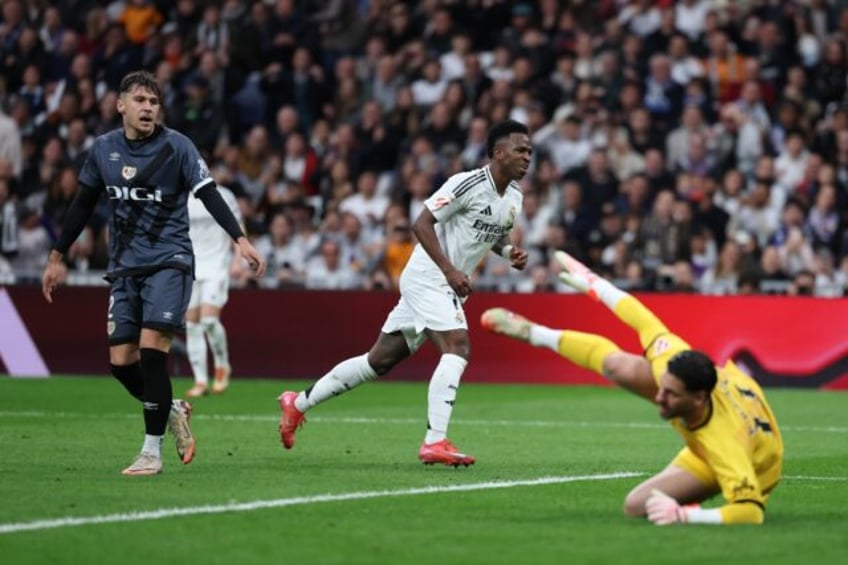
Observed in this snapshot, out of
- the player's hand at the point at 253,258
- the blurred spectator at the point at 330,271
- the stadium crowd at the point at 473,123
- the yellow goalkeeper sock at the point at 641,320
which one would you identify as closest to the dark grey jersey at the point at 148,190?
the player's hand at the point at 253,258

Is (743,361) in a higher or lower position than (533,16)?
lower

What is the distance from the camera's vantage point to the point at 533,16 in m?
27.0

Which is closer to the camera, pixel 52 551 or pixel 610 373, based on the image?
pixel 52 551

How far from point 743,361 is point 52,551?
1512 centimetres

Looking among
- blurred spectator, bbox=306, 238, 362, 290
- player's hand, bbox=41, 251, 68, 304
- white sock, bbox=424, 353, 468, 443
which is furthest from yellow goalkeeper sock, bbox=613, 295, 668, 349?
blurred spectator, bbox=306, 238, 362, 290

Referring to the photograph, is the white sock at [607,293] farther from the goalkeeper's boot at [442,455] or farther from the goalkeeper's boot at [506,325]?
the goalkeeper's boot at [442,455]

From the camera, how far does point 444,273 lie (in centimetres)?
1199

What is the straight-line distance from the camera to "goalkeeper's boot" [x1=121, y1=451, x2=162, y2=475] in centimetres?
1112

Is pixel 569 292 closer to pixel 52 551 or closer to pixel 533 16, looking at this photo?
pixel 533 16

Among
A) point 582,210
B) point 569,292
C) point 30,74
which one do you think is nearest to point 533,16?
point 582,210

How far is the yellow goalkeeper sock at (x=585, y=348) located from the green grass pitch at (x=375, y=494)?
840mm

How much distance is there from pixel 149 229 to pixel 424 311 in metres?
2.13

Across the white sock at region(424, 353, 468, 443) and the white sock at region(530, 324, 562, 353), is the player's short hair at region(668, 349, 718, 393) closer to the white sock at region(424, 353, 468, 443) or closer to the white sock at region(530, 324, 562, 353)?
the white sock at region(530, 324, 562, 353)

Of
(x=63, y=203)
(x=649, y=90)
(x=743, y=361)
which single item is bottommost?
(x=743, y=361)
